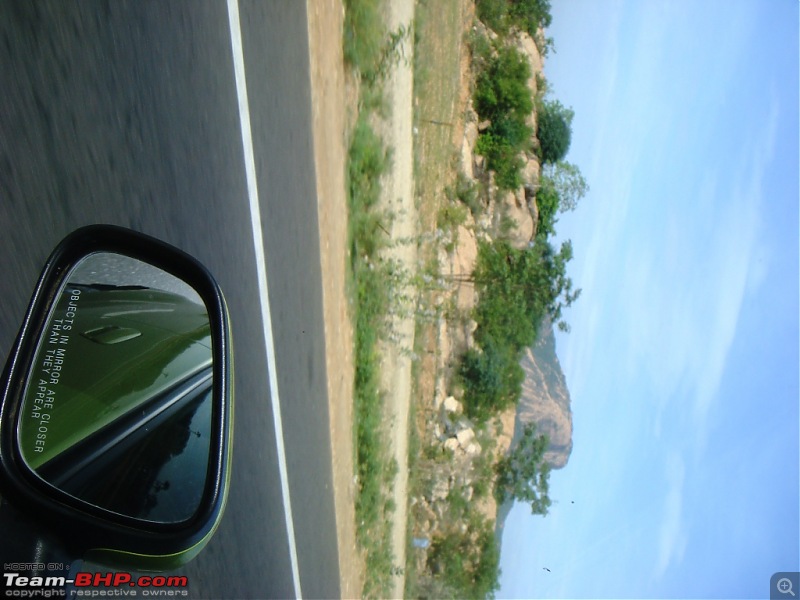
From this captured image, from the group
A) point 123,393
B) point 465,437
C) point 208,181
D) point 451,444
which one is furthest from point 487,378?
point 123,393

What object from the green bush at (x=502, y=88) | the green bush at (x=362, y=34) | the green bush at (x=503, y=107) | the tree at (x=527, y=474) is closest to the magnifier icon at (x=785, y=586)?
the tree at (x=527, y=474)

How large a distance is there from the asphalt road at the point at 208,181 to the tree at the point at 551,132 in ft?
37.0

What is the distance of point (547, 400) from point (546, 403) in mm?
123

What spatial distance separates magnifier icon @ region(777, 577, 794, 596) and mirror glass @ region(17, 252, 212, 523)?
16.8 m

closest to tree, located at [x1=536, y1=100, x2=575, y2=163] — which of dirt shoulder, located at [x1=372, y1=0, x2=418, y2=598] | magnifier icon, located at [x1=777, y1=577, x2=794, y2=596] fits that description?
dirt shoulder, located at [x1=372, y1=0, x2=418, y2=598]

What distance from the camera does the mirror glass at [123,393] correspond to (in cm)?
223

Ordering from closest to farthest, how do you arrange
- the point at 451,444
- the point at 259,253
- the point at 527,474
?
1. the point at 259,253
2. the point at 451,444
3. the point at 527,474

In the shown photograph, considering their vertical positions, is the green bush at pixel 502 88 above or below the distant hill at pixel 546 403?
above

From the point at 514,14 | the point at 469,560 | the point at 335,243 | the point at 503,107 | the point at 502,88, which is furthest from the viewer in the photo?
the point at 514,14

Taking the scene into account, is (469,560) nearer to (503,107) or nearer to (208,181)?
(503,107)

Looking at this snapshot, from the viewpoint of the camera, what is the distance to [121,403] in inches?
102

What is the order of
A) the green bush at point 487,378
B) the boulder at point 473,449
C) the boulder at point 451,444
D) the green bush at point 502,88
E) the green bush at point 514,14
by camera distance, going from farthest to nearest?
the green bush at point 514,14 → the green bush at point 502,88 → the boulder at point 473,449 → the green bush at point 487,378 → the boulder at point 451,444

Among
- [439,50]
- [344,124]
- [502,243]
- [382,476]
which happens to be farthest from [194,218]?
[502,243]

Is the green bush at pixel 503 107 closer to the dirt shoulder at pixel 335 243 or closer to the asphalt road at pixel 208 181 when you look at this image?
the dirt shoulder at pixel 335 243
